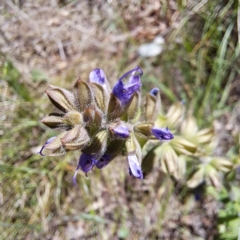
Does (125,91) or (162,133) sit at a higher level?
(125,91)

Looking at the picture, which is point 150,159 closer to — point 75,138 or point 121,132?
point 121,132

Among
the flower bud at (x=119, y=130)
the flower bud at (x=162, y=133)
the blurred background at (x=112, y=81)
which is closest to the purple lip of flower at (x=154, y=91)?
the flower bud at (x=162, y=133)

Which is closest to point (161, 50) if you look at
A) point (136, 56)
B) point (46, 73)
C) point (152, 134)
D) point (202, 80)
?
point (136, 56)

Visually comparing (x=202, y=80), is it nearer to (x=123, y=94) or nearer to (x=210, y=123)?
(x=210, y=123)

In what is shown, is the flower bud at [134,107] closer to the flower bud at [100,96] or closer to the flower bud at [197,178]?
the flower bud at [100,96]

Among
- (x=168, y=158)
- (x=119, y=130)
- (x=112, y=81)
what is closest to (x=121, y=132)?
(x=119, y=130)

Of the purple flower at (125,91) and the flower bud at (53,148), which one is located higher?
the purple flower at (125,91)

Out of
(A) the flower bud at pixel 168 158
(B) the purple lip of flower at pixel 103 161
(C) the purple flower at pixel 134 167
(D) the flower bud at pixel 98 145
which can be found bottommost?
(A) the flower bud at pixel 168 158
